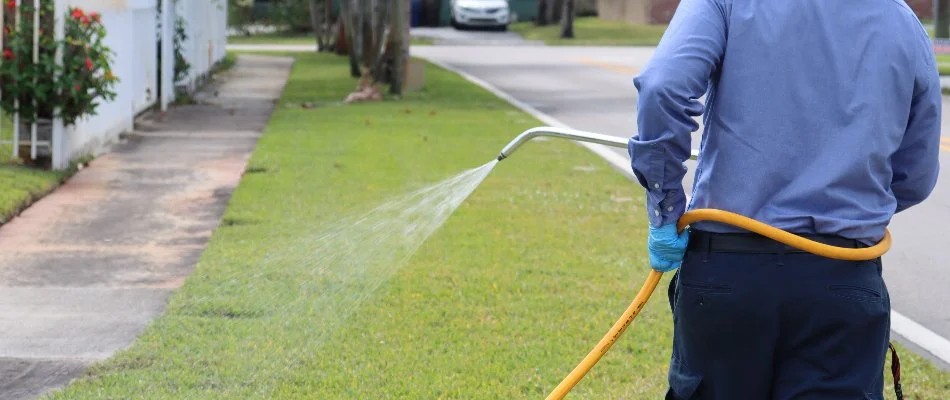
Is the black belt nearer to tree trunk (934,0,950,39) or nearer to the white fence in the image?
the white fence

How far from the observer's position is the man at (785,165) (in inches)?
120

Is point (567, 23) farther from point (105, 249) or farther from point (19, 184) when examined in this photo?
point (105, 249)

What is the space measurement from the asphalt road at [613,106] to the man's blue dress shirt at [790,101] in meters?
3.51

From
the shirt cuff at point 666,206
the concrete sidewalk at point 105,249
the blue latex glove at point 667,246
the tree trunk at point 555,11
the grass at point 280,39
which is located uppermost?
the tree trunk at point 555,11

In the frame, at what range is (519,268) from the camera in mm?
7363

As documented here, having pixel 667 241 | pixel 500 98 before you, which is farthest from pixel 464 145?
pixel 667 241

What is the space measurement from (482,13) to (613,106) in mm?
31543

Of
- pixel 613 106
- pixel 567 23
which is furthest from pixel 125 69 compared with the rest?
pixel 567 23

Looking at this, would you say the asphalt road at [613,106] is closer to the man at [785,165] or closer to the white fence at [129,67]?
the man at [785,165]

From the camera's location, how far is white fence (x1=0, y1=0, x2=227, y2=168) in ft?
36.8

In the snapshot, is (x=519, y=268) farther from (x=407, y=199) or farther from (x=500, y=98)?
(x=500, y=98)

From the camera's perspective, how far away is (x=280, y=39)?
45875 millimetres

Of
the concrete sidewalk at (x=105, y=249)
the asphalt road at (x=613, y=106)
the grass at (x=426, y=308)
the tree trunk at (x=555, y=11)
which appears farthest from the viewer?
the tree trunk at (x=555, y=11)

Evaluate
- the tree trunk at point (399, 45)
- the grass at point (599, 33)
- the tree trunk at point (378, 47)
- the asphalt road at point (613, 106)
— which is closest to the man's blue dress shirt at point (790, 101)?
the asphalt road at point (613, 106)
